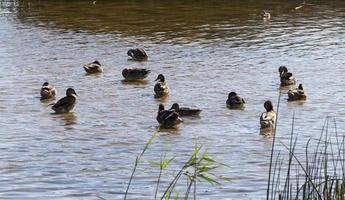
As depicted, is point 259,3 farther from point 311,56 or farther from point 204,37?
point 311,56

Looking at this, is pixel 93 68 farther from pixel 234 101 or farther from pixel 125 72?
pixel 234 101

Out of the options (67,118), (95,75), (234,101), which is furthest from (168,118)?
(95,75)

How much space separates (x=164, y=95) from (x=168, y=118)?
11.4 feet

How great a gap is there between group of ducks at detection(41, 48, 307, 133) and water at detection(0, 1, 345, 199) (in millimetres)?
183

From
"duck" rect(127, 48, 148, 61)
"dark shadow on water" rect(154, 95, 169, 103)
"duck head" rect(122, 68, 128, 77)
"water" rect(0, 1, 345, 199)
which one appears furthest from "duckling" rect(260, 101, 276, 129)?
"duck" rect(127, 48, 148, 61)

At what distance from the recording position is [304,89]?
65.6 feet

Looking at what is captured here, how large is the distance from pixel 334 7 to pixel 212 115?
63.8 ft

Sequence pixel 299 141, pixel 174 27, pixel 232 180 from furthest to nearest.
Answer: pixel 174 27
pixel 299 141
pixel 232 180

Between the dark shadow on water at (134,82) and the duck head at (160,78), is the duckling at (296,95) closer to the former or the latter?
the duck head at (160,78)

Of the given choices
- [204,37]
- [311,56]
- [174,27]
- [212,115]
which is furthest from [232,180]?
[174,27]

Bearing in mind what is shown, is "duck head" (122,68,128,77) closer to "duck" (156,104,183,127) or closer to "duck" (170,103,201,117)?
"duck" (170,103,201,117)

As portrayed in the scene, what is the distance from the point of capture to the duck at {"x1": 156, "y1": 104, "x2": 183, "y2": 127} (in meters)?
16.1

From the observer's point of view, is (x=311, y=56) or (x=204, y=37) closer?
(x=311, y=56)

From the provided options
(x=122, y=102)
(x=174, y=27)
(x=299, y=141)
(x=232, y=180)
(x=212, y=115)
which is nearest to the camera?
(x=232, y=180)
